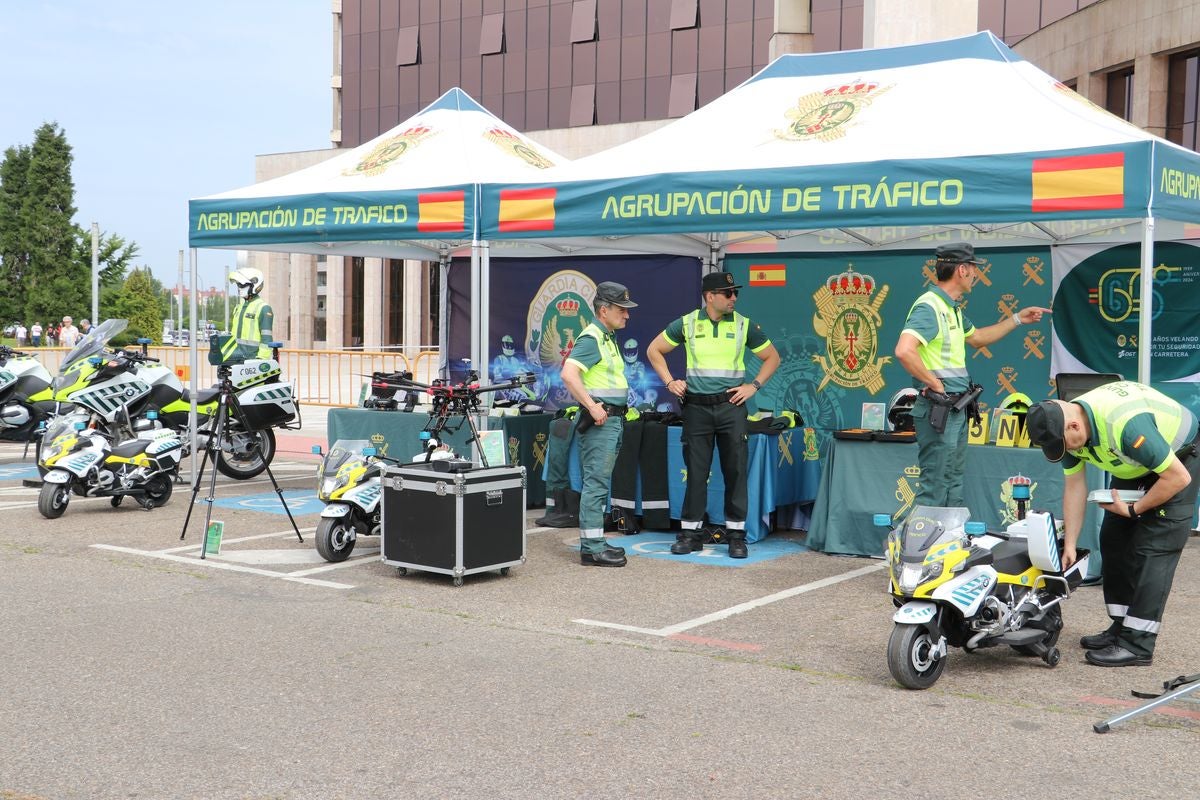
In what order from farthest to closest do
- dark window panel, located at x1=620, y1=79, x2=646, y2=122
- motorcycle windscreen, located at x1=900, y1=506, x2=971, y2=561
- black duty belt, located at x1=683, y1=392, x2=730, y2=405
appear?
dark window panel, located at x1=620, y1=79, x2=646, y2=122, black duty belt, located at x1=683, y1=392, x2=730, y2=405, motorcycle windscreen, located at x1=900, y1=506, x2=971, y2=561

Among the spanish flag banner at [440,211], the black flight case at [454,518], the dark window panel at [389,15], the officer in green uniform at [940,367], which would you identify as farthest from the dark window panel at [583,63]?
the officer in green uniform at [940,367]

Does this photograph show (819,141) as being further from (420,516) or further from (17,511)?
(17,511)

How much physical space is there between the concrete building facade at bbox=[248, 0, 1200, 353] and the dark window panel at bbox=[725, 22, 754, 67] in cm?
5

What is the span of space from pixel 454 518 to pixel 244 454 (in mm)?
5700

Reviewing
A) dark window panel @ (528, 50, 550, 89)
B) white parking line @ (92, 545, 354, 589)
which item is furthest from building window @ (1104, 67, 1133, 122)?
dark window panel @ (528, 50, 550, 89)

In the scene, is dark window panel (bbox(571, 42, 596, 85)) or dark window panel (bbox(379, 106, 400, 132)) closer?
dark window panel (bbox(571, 42, 596, 85))

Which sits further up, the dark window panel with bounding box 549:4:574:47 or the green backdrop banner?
the dark window panel with bounding box 549:4:574:47

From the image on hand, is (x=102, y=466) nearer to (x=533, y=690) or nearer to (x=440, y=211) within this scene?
(x=440, y=211)

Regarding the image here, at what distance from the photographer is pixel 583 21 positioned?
173 feet

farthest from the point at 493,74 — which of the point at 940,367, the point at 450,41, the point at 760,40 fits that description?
the point at 940,367

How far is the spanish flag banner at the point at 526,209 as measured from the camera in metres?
9.03

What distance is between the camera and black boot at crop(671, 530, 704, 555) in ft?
29.8

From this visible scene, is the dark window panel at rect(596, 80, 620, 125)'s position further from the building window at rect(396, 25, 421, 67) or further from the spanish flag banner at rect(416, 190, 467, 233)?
the spanish flag banner at rect(416, 190, 467, 233)

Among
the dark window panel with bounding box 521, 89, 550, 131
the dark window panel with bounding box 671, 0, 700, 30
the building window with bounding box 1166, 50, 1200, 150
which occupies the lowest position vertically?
the building window with bounding box 1166, 50, 1200, 150
